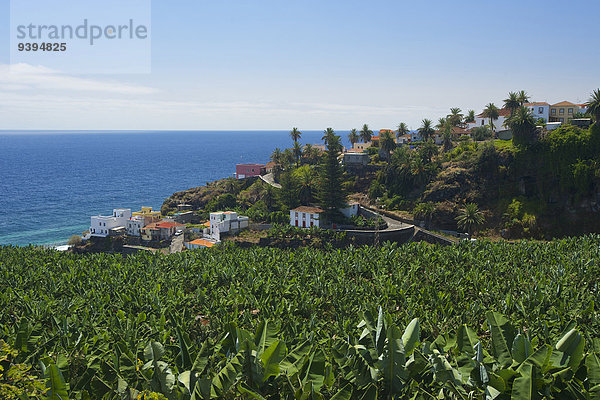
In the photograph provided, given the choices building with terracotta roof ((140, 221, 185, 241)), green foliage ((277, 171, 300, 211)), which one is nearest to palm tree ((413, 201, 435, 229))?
green foliage ((277, 171, 300, 211))

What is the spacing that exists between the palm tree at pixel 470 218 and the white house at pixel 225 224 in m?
28.4

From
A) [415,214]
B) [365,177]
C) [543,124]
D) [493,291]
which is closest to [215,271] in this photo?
[493,291]

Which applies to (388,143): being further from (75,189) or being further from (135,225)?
(75,189)

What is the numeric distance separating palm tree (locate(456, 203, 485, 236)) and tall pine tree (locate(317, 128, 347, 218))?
1512 cm

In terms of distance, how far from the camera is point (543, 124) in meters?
58.2

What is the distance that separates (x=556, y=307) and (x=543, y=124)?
48.4 m

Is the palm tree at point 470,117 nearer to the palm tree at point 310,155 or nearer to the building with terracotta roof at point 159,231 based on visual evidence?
the palm tree at point 310,155

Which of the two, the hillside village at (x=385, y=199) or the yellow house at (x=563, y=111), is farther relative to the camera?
the yellow house at (x=563, y=111)

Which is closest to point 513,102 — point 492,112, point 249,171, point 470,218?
point 492,112

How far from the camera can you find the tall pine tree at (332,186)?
55.8 m

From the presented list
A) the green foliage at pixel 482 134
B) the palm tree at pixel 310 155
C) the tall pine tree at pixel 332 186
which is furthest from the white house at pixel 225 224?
the green foliage at pixel 482 134

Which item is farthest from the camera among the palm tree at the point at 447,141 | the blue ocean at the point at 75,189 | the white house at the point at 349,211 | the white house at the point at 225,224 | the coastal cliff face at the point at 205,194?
the blue ocean at the point at 75,189

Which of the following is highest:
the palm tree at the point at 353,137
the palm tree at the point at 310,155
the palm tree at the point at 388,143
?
the palm tree at the point at 353,137

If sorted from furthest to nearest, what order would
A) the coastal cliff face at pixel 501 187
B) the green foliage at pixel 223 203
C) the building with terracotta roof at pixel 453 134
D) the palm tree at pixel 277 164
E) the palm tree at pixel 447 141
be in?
the palm tree at pixel 277 164 → the building with terracotta roof at pixel 453 134 → the green foliage at pixel 223 203 → the palm tree at pixel 447 141 → the coastal cliff face at pixel 501 187
